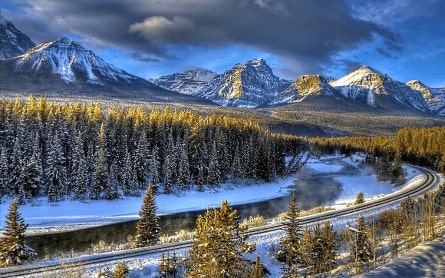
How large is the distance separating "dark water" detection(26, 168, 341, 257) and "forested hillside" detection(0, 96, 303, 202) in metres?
13.6

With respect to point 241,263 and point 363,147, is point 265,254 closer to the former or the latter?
point 241,263

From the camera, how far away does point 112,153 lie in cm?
7638

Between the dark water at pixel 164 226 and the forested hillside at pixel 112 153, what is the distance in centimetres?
1358

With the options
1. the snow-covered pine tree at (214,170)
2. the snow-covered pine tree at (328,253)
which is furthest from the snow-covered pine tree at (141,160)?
the snow-covered pine tree at (328,253)

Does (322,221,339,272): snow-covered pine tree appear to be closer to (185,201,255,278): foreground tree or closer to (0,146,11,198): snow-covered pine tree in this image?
(185,201,255,278): foreground tree

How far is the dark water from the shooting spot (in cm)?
4394

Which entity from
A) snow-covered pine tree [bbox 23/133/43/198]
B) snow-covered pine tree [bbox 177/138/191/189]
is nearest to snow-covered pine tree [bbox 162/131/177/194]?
snow-covered pine tree [bbox 177/138/191/189]

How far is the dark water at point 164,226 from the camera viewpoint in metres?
43.9

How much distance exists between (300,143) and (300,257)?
154 metres

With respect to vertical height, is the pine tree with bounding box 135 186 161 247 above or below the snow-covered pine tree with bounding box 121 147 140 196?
above

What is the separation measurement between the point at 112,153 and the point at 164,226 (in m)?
28.7

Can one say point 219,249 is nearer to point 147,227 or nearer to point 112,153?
point 147,227

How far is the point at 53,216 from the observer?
191 ft

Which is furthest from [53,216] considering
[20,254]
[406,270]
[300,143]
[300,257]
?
[300,143]
